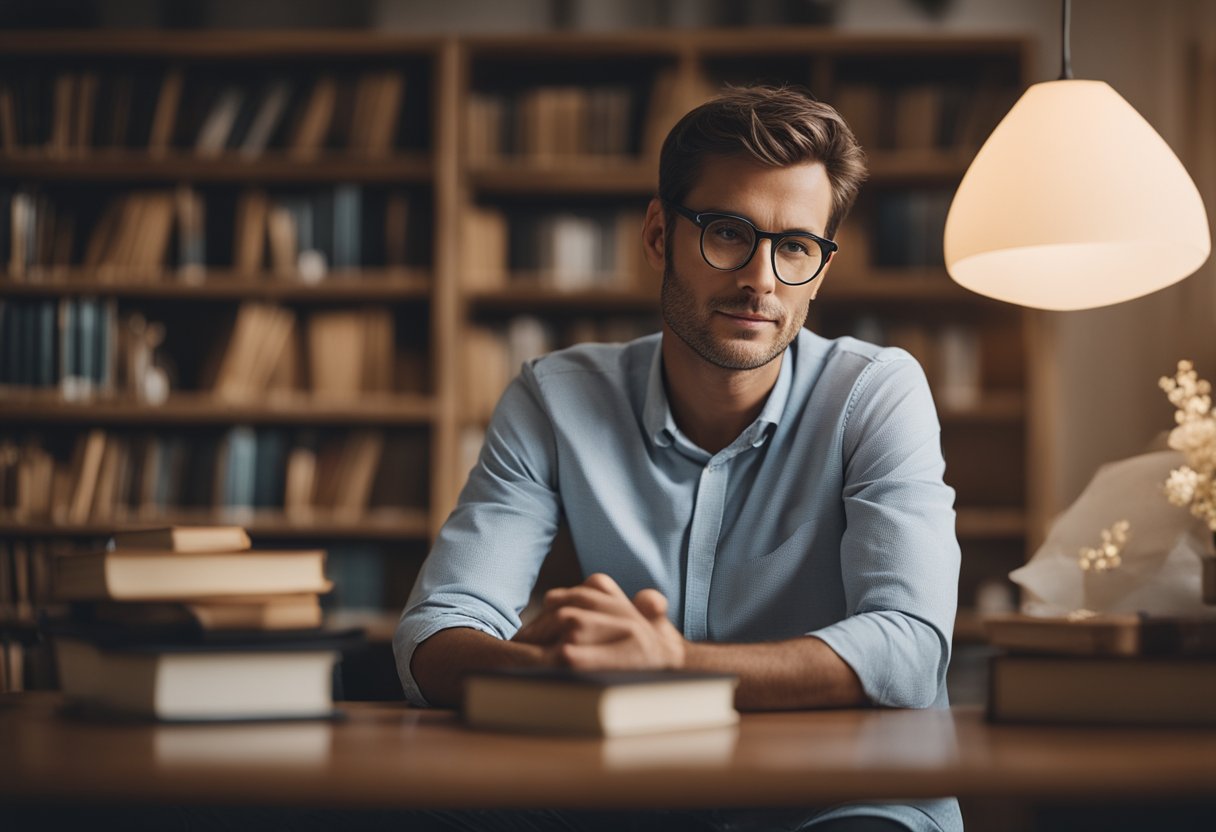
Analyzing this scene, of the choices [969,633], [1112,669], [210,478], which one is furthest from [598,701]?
[210,478]

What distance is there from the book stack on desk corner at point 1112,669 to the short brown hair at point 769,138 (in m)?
0.74

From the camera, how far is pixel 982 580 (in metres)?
3.88

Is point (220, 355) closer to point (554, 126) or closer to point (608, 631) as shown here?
point (554, 126)

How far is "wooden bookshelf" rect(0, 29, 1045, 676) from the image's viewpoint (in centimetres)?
371

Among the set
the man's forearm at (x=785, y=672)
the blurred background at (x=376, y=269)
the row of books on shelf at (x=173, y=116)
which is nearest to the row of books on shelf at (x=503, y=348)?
the blurred background at (x=376, y=269)

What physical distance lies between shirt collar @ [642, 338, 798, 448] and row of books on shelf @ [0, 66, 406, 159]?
2.37 meters

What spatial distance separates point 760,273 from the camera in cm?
156

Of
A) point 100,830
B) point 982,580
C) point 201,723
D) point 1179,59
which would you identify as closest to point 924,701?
point 201,723

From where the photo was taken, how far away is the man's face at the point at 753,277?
5.14ft

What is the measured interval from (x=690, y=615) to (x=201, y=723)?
703 mm

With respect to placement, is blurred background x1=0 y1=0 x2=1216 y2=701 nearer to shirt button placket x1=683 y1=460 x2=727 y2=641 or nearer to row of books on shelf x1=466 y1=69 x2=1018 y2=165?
row of books on shelf x1=466 y1=69 x2=1018 y2=165

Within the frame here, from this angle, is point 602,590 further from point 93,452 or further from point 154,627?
point 93,452

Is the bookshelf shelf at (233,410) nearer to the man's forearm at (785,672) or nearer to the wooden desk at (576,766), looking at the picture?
the man's forearm at (785,672)

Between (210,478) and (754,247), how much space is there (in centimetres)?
259
